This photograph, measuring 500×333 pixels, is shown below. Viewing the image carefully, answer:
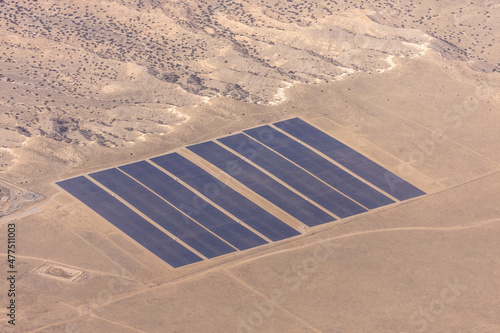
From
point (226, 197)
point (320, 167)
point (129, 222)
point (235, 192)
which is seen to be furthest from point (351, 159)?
point (129, 222)

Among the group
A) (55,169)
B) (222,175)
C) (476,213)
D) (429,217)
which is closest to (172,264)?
(222,175)

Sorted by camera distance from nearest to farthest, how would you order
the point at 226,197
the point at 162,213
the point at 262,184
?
the point at 162,213 → the point at 226,197 → the point at 262,184

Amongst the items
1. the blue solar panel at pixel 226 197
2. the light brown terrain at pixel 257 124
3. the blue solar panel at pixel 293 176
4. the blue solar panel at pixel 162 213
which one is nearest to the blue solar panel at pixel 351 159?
the light brown terrain at pixel 257 124

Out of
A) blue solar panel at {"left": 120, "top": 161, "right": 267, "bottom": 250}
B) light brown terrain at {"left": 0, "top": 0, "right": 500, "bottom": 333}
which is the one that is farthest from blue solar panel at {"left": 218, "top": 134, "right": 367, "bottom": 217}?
blue solar panel at {"left": 120, "top": 161, "right": 267, "bottom": 250}

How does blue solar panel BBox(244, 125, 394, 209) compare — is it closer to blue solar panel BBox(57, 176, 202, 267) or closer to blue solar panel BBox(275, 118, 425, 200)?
blue solar panel BBox(275, 118, 425, 200)

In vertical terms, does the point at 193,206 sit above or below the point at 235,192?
below

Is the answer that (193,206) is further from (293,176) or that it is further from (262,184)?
(293,176)

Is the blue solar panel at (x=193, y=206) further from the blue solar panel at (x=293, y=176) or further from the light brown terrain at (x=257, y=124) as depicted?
the blue solar panel at (x=293, y=176)
